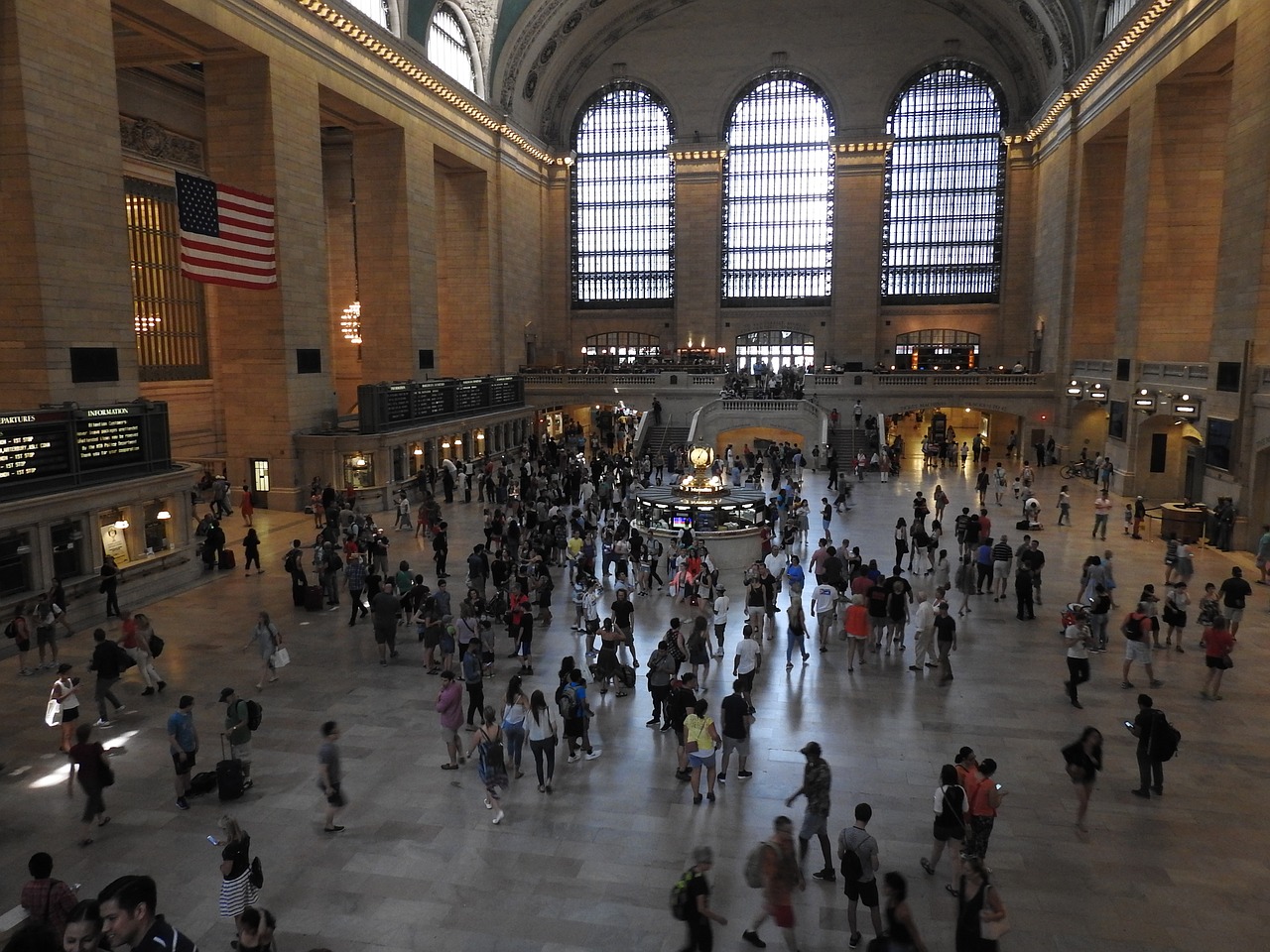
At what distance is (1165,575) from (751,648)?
432 inches

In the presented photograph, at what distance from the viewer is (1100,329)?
32.8 metres

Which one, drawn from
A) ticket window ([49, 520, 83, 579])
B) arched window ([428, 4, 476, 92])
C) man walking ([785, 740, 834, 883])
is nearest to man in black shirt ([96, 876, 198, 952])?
man walking ([785, 740, 834, 883])

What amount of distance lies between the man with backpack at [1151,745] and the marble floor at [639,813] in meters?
0.17

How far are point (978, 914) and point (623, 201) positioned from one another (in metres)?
44.2

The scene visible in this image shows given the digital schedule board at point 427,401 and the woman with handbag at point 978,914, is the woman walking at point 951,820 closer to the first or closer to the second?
the woman with handbag at point 978,914

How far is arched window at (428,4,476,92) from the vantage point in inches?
1265

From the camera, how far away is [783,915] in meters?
5.83

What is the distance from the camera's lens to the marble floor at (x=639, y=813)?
253 inches

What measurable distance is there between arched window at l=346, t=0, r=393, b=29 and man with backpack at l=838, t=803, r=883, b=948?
2758cm

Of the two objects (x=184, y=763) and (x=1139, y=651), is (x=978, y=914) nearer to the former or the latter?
(x=184, y=763)

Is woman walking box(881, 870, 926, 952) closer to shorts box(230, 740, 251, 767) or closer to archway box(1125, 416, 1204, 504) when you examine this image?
shorts box(230, 740, 251, 767)

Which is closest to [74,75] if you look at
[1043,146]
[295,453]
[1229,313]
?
[295,453]

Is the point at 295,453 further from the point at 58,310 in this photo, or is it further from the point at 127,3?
the point at 127,3

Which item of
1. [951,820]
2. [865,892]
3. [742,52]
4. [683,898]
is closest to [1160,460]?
[951,820]
